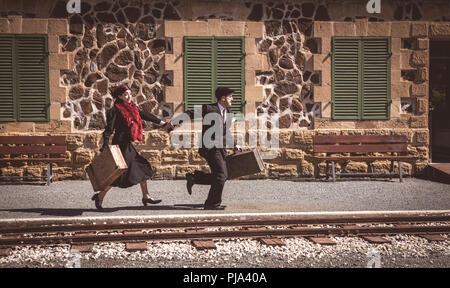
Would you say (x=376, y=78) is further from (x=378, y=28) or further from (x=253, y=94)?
(x=253, y=94)

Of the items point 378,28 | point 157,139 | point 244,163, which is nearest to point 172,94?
point 157,139

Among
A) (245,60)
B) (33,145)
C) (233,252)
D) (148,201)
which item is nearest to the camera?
(233,252)

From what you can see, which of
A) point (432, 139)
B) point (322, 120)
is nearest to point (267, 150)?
point (322, 120)

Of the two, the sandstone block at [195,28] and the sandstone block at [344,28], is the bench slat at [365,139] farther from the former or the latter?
the sandstone block at [195,28]

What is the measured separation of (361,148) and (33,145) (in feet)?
21.7

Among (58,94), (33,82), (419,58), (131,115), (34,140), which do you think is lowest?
(34,140)

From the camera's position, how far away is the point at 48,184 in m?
12.4

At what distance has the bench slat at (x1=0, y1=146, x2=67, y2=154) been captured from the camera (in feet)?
41.5

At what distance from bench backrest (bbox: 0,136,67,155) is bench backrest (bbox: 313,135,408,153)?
5.12m

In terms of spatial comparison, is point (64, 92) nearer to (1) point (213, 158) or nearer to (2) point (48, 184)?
(2) point (48, 184)

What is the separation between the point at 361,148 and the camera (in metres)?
13.3

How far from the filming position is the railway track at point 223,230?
753 cm

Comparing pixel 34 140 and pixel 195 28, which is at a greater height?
pixel 195 28

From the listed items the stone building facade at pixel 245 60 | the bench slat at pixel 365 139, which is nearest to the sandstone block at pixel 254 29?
the stone building facade at pixel 245 60
